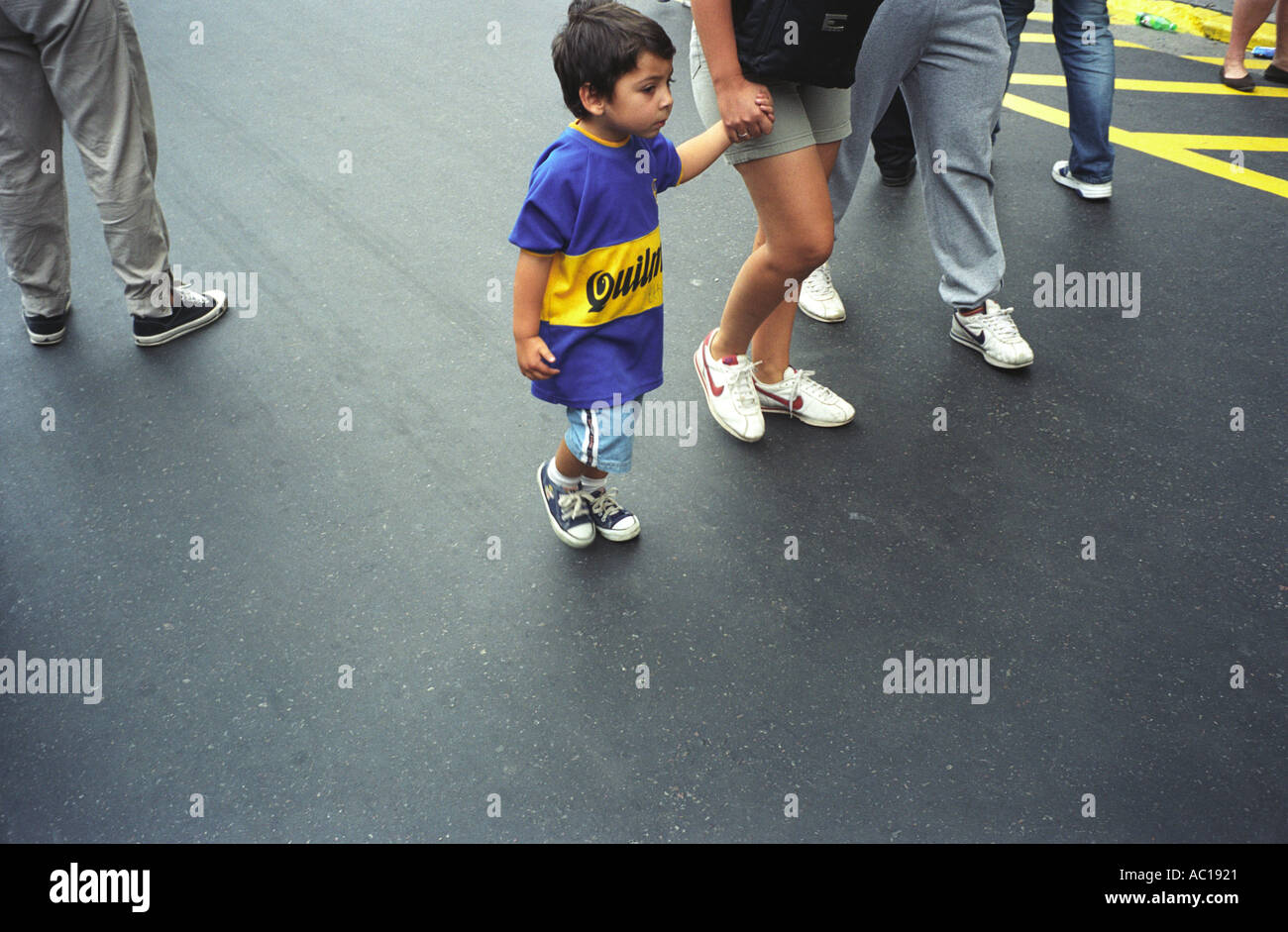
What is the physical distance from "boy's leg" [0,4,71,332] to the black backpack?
8.13 feet

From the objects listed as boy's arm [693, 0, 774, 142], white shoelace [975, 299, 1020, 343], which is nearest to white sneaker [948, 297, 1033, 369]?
white shoelace [975, 299, 1020, 343]

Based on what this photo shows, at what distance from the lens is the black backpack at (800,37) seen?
259 centimetres

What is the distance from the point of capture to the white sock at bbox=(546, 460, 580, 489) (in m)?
2.94

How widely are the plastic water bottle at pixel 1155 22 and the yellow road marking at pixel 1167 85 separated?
98 centimetres

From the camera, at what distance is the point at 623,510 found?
3.01 m

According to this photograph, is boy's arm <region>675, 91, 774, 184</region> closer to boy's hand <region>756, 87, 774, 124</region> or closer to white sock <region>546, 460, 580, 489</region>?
boy's hand <region>756, 87, 774, 124</region>

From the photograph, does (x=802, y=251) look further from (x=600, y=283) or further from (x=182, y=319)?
(x=182, y=319)

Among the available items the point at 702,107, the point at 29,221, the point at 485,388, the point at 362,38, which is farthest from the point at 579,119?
the point at 362,38

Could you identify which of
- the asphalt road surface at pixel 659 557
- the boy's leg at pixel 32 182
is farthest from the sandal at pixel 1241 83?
the boy's leg at pixel 32 182

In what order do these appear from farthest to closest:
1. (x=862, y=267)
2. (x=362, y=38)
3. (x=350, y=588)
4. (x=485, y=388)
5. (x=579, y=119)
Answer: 1. (x=362, y=38)
2. (x=862, y=267)
3. (x=485, y=388)
4. (x=350, y=588)
5. (x=579, y=119)

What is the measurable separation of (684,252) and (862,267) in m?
0.74

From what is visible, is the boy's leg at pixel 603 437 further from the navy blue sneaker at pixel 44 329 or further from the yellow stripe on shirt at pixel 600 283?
the navy blue sneaker at pixel 44 329

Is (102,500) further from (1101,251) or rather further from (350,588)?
(1101,251)

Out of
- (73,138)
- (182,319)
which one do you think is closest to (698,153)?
(182,319)
